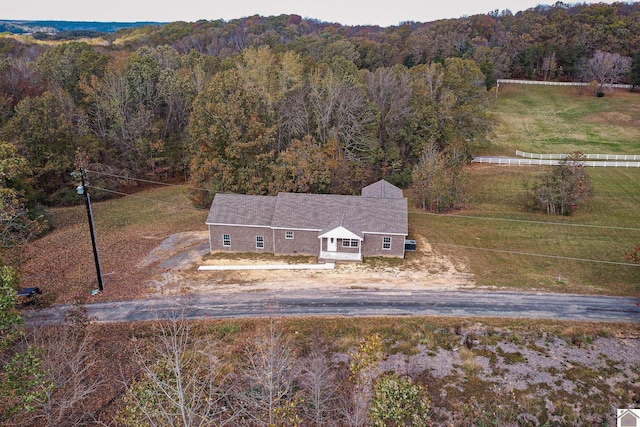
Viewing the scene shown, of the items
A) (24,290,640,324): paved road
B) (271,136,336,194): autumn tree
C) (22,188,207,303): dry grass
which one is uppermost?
(271,136,336,194): autumn tree

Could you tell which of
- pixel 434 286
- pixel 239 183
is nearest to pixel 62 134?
pixel 239 183

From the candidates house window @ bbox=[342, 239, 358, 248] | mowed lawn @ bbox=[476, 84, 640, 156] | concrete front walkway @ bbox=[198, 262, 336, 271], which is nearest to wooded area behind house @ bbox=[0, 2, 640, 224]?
house window @ bbox=[342, 239, 358, 248]

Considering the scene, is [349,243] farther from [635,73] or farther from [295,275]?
[635,73]

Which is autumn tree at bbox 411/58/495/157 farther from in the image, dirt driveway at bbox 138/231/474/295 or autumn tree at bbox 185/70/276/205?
dirt driveway at bbox 138/231/474/295

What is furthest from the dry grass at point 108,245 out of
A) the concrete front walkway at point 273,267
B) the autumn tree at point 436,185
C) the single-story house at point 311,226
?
the autumn tree at point 436,185

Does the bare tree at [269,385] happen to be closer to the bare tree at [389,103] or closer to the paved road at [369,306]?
the paved road at [369,306]

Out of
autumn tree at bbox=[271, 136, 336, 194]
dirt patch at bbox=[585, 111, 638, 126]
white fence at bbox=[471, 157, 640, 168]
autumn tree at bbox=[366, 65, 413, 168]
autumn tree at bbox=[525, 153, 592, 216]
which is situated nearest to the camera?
autumn tree at bbox=[525, 153, 592, 216]

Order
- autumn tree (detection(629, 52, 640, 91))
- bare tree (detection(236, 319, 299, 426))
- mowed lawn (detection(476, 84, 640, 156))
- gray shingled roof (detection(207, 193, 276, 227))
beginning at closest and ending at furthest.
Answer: bare tree (detection(236, 319, 299, 426))
gray shingled roof (detection(207, 193, 276, 227))
mowed lawn (detection(476, 84, 640, 156))
autumn tree (detection(629, 52, 640, 91))
